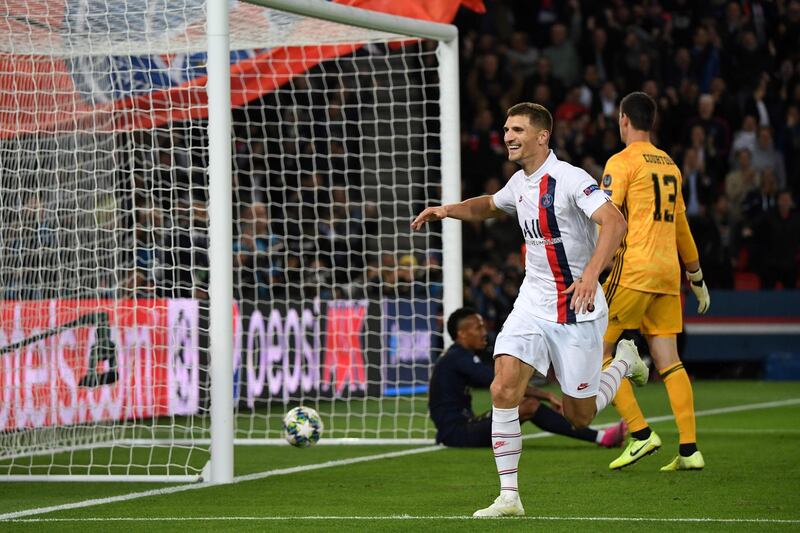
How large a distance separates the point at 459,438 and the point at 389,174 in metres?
7.16

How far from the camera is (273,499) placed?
24.2 feet

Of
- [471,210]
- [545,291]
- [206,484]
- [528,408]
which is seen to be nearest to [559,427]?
[528,408]

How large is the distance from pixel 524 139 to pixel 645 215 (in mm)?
1923

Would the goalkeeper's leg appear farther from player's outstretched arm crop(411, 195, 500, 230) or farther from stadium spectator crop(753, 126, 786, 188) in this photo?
stadium spectator crop(753, 126, 786, 188)

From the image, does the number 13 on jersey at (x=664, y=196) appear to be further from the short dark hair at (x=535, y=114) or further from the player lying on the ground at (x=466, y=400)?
the player lying on the ground at (x=466, y=400)

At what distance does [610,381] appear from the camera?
7555 mm

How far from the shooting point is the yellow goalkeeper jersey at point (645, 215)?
8250 mm

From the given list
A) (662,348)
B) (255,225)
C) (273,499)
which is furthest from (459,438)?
(255,225)

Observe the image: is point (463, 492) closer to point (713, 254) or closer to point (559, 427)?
point (559, 427)

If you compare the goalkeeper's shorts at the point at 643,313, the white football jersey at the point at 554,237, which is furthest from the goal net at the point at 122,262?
the goalkeeper's shorts at the point at 643,313

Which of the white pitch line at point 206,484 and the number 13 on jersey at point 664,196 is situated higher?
the number 13 on jersey at point 664,196

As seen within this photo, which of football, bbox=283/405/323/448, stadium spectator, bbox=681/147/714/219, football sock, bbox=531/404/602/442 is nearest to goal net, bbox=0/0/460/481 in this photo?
football, bbox=283/405/323/448

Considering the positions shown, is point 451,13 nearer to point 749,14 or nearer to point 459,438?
point 459,438

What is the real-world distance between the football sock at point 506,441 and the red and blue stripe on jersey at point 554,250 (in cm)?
52
